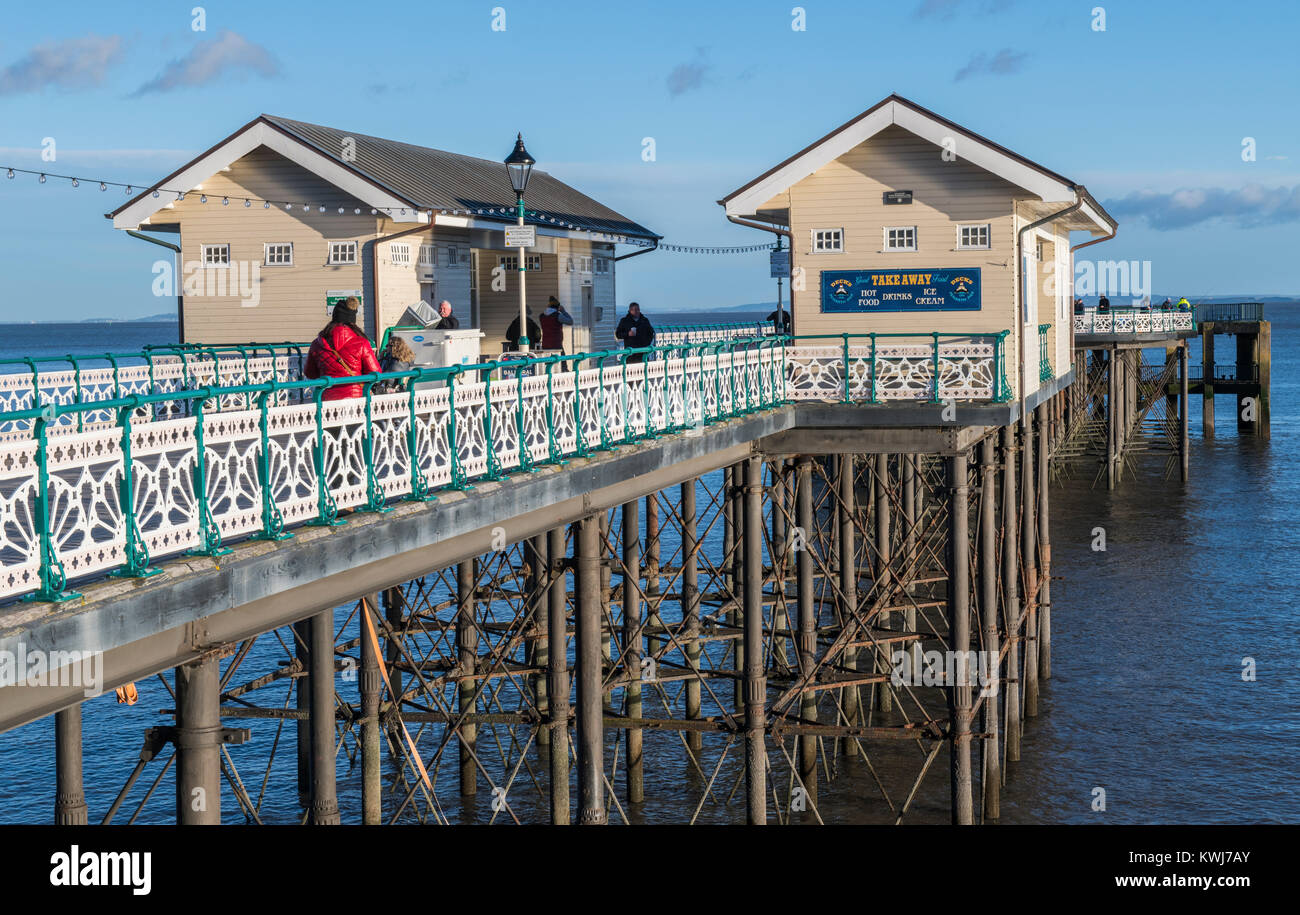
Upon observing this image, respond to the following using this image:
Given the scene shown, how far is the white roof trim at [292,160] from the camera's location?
2138 cm

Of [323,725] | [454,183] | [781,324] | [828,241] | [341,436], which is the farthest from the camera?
[781,324]

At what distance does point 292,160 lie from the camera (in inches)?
861

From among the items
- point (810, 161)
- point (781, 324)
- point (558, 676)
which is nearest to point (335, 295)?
point (810, 161)

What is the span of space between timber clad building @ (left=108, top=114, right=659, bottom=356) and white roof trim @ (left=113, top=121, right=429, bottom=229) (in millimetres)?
14

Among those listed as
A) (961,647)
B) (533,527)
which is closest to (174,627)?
(533,527)

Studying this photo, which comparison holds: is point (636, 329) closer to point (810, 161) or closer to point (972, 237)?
point (810, 161)

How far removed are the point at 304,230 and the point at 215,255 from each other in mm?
1599

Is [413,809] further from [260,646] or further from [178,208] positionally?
[260,646]

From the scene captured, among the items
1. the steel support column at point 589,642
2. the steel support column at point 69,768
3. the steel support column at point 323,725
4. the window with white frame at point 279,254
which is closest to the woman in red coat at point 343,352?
the steel support column at point 323,725

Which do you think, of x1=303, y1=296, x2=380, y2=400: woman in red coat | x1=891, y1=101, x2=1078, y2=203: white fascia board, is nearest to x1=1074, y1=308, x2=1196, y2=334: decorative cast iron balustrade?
x1=891, y1=101, x2=1078, y2=203: white fascia board

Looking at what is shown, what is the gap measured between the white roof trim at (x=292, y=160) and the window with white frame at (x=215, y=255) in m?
0.95

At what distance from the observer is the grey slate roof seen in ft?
73.0

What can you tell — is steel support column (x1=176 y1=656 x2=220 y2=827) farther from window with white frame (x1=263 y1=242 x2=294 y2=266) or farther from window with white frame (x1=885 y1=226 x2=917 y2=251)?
window with white frame (x1=263 y1=242 x2=294 y2=266)

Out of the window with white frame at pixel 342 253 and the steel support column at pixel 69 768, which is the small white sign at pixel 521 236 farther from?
the steel support column at pixel 69 768
